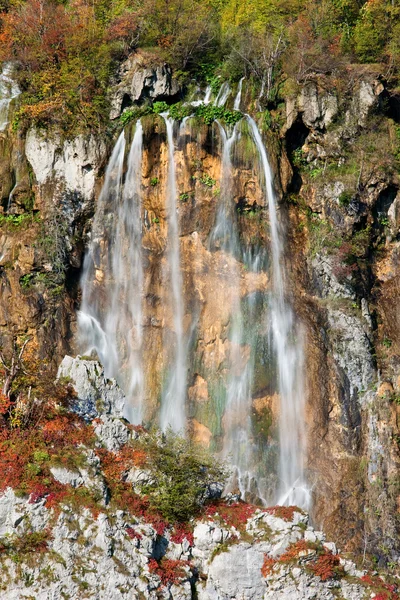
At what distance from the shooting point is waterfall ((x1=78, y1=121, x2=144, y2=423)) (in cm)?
2512

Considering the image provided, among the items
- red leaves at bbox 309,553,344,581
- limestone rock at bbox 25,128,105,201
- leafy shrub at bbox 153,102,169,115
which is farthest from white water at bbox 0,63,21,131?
red leaves at bbox 309,553,344,581

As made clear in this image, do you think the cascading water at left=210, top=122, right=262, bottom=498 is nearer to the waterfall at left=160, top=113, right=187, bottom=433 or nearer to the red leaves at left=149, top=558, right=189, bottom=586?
the waterfall at left=160, top=113, right=187, bottom=433

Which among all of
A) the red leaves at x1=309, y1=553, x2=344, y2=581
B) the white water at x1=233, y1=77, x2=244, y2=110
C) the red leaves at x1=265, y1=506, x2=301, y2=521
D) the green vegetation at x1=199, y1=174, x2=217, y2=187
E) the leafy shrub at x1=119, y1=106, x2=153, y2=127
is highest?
the white water at x1=233, y1=77, x2=244, y2=110

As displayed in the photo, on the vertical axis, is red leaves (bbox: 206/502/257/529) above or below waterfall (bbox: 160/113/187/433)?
below

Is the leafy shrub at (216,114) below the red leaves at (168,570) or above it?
above

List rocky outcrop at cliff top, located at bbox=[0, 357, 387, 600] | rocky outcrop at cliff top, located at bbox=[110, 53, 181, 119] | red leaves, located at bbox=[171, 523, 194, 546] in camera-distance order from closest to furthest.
Result: rocky outcrop at cliff top, located at bbox=[0, 357, 387, 600] < red leaves, located at bbox=[171, 523, 194, 546] < rocky outcrop at cliff top, located at bbox=[110, 53, 181, 119]

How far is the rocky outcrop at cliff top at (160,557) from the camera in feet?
50.8

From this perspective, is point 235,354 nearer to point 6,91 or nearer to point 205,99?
point 205,99

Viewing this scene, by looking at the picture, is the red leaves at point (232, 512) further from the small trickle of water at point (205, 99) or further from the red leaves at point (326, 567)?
the small trickle of water at point (205, 99)

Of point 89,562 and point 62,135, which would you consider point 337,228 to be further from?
point 89,562

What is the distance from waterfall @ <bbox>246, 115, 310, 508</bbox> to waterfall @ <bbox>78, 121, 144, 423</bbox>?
5.23m

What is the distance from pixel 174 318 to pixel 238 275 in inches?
118

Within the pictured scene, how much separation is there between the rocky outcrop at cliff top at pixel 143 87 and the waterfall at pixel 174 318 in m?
2.14

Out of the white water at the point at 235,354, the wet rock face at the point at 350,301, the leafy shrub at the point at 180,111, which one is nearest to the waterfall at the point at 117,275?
the leafy shrub at the point at 180,111
